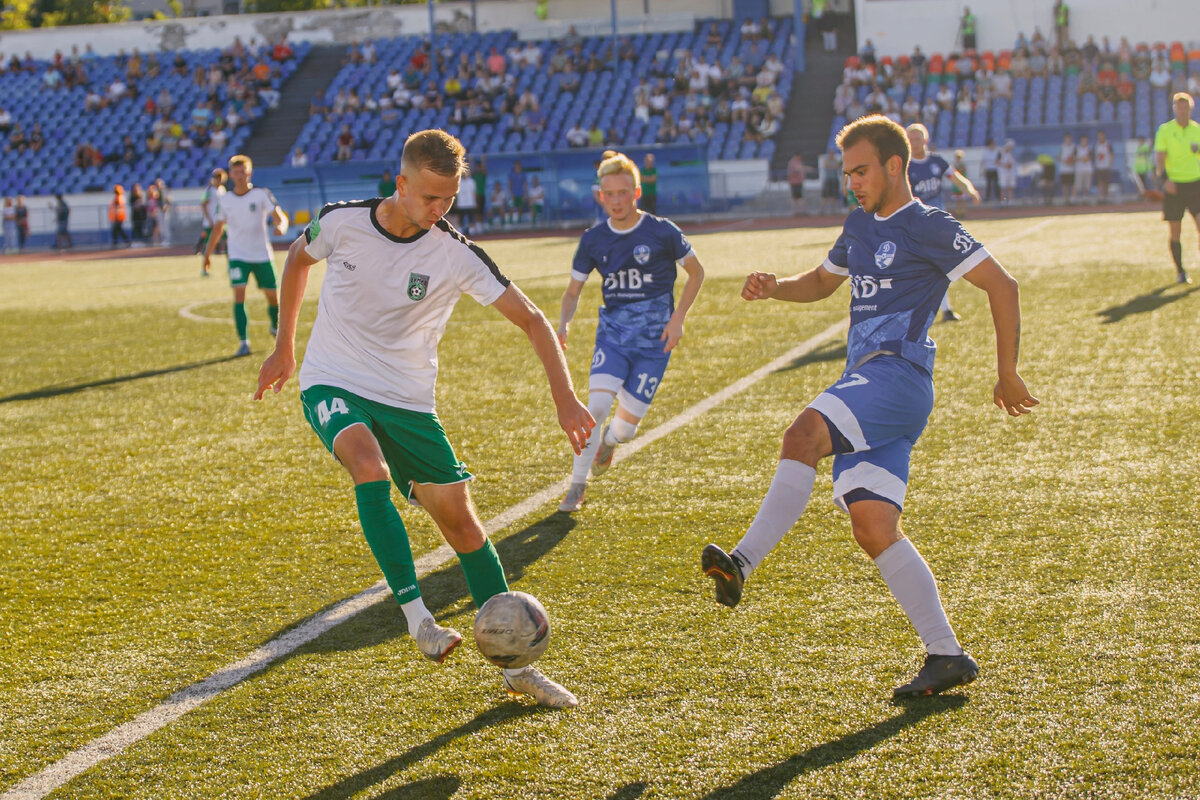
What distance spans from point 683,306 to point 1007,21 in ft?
112

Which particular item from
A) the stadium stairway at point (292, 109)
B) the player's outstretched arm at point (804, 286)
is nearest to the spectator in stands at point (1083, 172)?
the stadium stairway at point (292, 109)

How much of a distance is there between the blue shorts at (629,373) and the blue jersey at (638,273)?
0.05m

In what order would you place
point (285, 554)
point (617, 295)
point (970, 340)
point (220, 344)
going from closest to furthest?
1. point (285, 554)
2. point (617, 295)
3. point (970, 340)
4. point (220, 344)

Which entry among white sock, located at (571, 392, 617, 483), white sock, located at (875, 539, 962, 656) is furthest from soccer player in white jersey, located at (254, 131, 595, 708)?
white sock, located at (571, 392, 617, 483)

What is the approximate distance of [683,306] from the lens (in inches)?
263

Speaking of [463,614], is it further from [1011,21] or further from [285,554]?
[1011,21]

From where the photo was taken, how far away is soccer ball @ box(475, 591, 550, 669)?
3842 mm

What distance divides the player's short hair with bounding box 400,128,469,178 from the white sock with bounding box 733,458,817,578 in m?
1.47

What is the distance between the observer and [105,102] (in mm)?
42281

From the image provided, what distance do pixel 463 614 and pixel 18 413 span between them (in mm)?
6851

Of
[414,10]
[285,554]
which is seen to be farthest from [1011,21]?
[285,554]

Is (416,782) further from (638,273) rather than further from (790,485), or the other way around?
(638,273)

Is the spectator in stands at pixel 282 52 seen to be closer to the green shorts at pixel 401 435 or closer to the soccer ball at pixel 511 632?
the green shorts at pixel 401 435

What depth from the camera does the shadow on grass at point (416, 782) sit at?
11.3 feet
